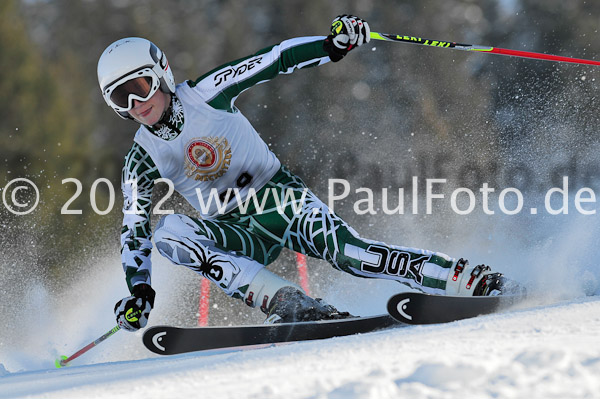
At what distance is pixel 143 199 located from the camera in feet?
10.3

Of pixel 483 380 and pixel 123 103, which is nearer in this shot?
pixel 483 380

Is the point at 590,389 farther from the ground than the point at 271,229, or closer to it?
closer to it

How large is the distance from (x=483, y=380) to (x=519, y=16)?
18349 mm

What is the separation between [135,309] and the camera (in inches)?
114

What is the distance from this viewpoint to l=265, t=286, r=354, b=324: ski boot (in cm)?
273

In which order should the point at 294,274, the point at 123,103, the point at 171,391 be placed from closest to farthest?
the point at 171,391
the point at 123,103
the point at 294,274

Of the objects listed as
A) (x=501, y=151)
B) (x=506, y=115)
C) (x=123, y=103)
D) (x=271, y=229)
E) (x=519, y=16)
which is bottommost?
(x=271, y=229)

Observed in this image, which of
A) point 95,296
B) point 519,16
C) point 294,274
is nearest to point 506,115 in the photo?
point 519,16

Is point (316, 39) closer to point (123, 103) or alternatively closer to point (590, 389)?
point (123, 103)

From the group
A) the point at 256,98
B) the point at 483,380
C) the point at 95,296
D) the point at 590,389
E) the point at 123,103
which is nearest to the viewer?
the point at 590,389

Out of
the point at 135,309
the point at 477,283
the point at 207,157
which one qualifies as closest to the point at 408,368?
the point at 477,283

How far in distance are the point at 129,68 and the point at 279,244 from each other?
3.53 ft

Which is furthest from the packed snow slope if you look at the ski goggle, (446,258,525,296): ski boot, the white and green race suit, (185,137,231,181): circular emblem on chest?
the ski goggle

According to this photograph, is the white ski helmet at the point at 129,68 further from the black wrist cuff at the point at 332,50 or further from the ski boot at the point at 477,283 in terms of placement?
the ski boot at the point at 477,283
